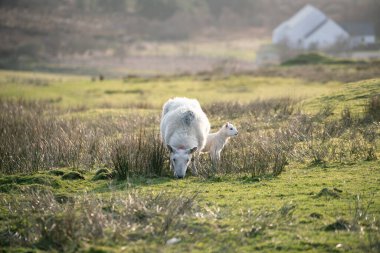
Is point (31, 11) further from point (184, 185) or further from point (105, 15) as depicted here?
point (184, 185)

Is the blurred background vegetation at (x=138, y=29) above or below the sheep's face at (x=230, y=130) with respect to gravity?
above

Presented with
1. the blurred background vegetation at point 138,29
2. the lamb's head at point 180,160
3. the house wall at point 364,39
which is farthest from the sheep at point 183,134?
the house wall at point 364,39

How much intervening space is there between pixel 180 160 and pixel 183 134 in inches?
37.0

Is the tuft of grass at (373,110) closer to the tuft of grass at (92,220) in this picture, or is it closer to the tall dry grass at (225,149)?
the tall dry grass at (225,149)

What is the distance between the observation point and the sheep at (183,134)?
11.6 meters

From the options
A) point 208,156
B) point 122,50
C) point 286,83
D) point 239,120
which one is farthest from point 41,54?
point 208,156

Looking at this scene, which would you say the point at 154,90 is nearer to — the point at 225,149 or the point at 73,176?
the point at 225,149

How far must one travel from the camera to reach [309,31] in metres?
77.8

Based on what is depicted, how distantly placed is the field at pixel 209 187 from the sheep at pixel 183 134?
0.29m

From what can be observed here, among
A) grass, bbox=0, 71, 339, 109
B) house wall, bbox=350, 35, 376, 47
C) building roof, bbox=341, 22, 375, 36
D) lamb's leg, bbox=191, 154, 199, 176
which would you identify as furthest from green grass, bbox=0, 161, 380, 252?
building roof, bbox=341, 22, 375, 36

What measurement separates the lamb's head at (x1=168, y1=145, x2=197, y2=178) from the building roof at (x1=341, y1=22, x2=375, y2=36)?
74.3 meters

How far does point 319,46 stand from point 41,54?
35.2m

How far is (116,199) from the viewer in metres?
9.08

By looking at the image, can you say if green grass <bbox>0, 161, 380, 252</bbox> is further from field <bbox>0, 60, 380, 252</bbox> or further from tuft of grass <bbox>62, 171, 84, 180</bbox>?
tuft of grass <bbox>62, 171, 84, 180</bbox>
